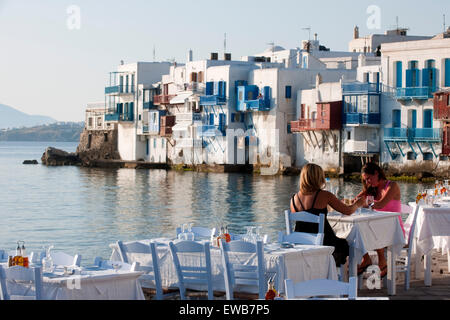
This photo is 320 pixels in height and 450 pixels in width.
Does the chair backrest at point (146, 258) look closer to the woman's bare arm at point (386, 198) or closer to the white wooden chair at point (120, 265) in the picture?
the white wooden chair at point (120, 265)

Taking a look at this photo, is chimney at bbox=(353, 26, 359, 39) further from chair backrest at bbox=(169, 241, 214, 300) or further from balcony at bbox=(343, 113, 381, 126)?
chair backrest at bbox=(169, 241, 214, 300)

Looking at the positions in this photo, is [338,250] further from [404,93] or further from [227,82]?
[227,82]

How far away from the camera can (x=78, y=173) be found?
7406cm

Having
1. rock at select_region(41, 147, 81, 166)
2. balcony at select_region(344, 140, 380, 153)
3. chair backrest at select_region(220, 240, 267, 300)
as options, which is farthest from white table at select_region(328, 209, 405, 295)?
rock at select_region(41, 147, 81, 166)

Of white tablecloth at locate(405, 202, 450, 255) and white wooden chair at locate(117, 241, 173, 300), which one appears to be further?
white tablecloth at locate(405, 202, 450, 255)

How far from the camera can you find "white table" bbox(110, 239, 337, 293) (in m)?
8.97

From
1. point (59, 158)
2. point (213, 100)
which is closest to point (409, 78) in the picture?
point (213, 100)

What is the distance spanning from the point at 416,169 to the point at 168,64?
3218 cm

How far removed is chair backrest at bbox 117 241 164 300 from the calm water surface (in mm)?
12012

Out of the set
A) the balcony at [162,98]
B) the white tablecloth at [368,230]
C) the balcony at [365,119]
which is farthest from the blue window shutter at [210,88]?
the white tablecloth at [368,230]

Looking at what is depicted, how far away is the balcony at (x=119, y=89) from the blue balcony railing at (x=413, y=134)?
1186 inches

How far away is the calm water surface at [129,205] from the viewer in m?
30.2

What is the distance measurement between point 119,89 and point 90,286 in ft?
240

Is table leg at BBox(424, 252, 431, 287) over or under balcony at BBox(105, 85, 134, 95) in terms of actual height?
under
